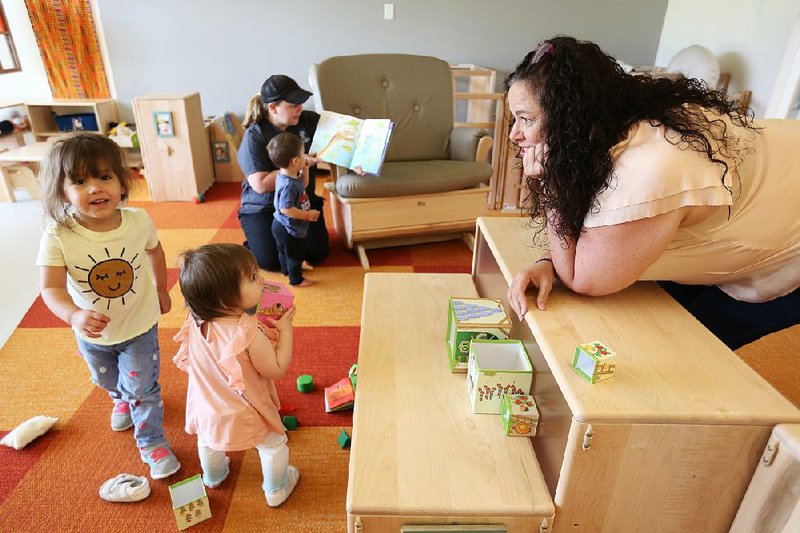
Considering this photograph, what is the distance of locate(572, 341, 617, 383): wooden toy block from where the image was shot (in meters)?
0.80

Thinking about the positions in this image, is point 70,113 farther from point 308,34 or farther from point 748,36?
point 748,36

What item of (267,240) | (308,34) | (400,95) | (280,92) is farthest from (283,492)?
(308,34)

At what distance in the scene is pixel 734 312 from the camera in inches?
43.4

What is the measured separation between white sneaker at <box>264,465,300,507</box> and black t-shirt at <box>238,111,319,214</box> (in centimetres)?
142

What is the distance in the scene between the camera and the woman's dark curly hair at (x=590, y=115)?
84 centimetres

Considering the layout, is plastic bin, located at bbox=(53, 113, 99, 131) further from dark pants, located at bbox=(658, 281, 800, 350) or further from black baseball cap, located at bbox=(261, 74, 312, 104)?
dark pants, located at bbox=(658, 281, 800, 350)

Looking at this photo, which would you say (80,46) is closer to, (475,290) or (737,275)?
(475,290)

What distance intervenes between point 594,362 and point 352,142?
1841mm

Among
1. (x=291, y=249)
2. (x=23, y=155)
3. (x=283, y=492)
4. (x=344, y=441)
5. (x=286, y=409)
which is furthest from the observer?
(x=23, y=155)

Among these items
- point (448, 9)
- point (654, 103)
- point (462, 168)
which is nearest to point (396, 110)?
point (462, 168)

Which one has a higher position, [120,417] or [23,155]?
[23,155]

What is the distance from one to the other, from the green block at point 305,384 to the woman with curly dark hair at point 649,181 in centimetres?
83

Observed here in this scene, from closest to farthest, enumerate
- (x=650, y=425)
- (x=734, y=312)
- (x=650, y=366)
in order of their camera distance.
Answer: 1. (x=650, y=425)
2. (x=650, y=366)
3. (x=734, y=312)

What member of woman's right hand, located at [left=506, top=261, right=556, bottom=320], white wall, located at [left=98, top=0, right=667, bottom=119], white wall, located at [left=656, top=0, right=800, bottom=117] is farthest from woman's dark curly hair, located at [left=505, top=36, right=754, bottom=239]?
white wall, located at [left=98, top=0, right=667, bottom=119]
